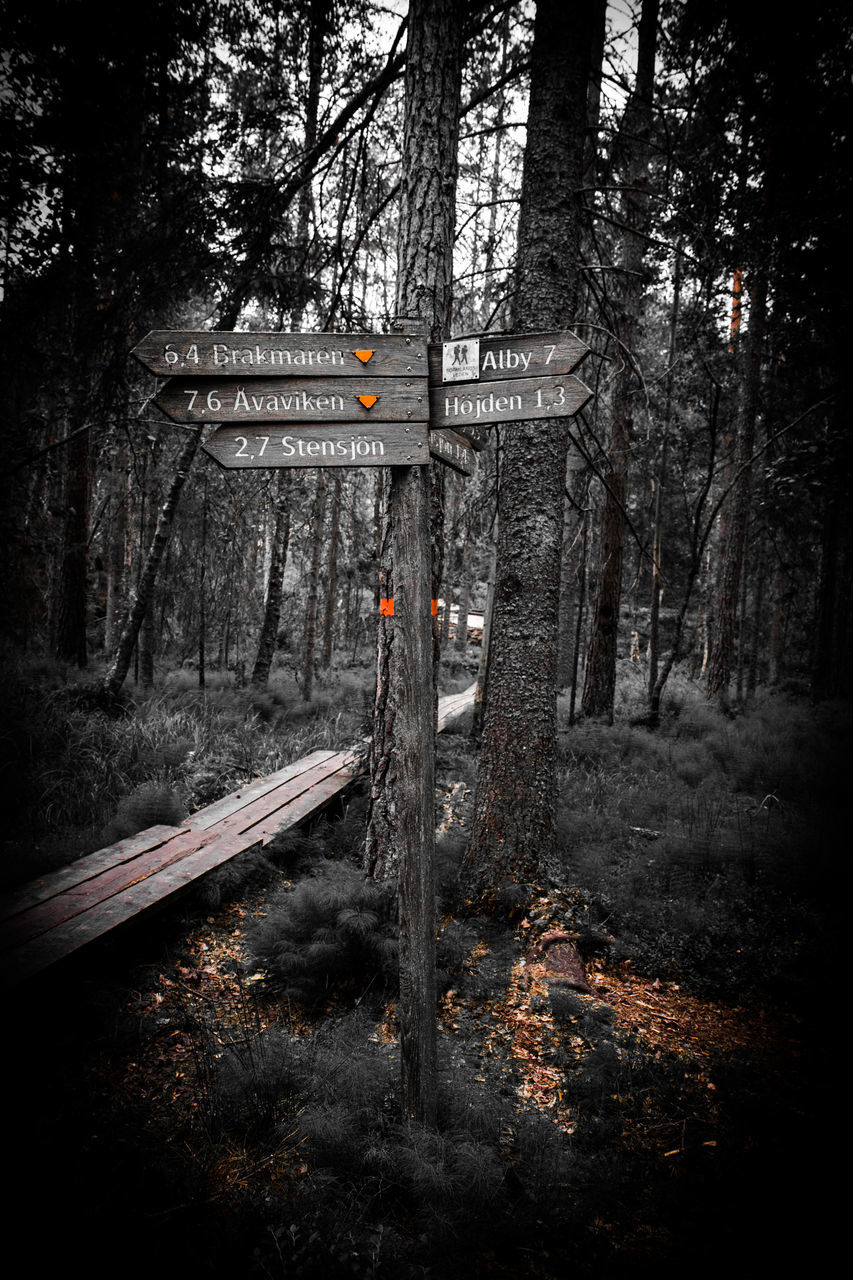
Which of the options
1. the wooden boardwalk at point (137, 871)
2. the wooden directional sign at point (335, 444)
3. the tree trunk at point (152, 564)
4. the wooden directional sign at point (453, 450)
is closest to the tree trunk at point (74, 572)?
the tree trunk at point (152, 564)

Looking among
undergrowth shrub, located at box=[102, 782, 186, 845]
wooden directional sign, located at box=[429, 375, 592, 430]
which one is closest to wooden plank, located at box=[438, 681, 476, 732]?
undergrowth shrub, located at box=[102, 782, 186, 845]

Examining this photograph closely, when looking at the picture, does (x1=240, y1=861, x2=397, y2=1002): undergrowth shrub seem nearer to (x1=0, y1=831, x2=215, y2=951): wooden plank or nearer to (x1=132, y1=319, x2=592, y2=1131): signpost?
(x1=0, y1=831, x2=215, y2=951): wooden plank

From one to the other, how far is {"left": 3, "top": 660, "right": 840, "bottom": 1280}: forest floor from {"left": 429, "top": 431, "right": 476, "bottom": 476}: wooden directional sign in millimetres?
2655

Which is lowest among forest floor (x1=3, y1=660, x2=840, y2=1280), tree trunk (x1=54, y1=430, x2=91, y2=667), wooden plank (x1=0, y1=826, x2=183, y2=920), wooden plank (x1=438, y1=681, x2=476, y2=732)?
forest floor (x1=3, y1=660, x2=840, y2=1280)

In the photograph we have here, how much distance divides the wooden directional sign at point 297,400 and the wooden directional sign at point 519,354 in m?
0.18

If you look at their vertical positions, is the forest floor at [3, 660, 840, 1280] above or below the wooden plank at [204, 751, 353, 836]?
below

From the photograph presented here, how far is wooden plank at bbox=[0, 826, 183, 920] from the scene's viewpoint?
3381mm

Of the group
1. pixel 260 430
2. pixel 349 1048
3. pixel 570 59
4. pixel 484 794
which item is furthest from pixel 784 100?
pixel 349 1048

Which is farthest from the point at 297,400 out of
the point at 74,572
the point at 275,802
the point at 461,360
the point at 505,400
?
the point at 74,572

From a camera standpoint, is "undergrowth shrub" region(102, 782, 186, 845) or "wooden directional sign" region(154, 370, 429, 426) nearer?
"wooden directional sign" region(154, 370, 429, 426)

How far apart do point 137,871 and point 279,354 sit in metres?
3.42

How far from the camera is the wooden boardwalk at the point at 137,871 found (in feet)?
9.93

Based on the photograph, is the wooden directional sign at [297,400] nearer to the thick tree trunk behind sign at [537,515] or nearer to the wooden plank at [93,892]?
the thick tree trunk behind sign at [537,515]

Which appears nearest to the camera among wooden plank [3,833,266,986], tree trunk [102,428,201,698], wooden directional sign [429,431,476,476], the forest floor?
the forest floor
